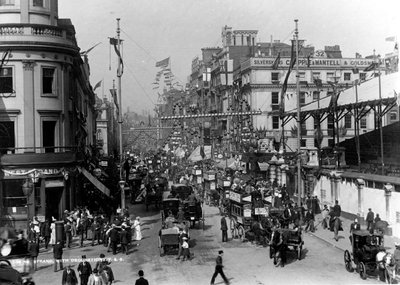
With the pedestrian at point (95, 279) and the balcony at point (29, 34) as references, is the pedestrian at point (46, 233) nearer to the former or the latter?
the pedestrian at point (95, 279)

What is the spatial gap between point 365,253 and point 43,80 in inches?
893

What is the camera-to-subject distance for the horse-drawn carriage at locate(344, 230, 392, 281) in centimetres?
1938

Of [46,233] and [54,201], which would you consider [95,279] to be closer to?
[46,233]

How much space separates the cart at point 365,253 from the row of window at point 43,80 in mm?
21510

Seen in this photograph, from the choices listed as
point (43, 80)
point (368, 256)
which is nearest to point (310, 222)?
point (368, 256)

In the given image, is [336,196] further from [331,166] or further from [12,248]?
[12,248]

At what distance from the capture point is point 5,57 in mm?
32188

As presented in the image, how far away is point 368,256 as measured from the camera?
65.3 feet

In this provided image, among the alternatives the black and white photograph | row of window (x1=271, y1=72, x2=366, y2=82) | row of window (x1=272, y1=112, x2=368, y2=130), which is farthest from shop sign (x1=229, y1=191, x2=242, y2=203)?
row of window (x1=271, y1=72, x2=366, y2=82)

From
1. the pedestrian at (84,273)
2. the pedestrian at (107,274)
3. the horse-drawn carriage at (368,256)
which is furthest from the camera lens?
the horse-drawn carriage at (368,256)

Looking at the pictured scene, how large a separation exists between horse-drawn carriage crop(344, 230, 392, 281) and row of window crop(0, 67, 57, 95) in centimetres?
2151

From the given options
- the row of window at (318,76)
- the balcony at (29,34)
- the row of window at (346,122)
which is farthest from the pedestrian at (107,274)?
the row of window at (318,76)

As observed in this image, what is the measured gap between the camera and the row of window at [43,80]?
32.8 meters

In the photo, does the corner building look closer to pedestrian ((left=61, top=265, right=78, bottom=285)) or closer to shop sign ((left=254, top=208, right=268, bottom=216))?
shop sign ((left=254, top=208, right=268, bottom=216))
